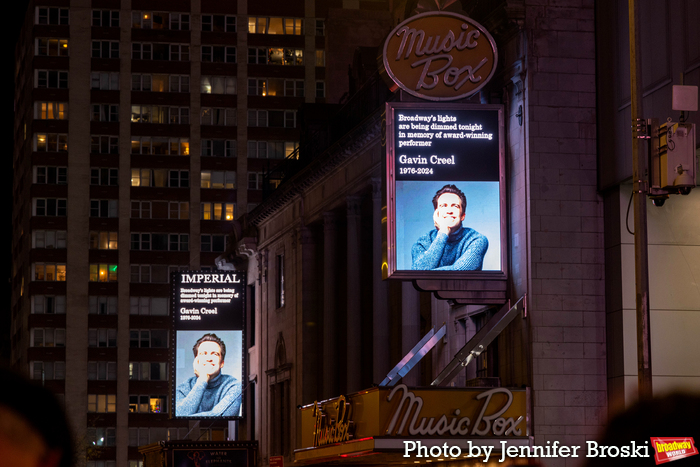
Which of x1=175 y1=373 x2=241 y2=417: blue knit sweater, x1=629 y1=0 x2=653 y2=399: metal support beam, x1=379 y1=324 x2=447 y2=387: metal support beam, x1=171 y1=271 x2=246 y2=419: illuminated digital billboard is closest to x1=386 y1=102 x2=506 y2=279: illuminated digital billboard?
x1=379 y1=324 x2=447 y2=387: metal support beam

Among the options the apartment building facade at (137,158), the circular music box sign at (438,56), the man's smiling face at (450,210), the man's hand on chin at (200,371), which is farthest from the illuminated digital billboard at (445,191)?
the apartment building facade at (137,158)

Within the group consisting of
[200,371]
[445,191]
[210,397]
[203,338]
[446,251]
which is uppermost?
[445,191]

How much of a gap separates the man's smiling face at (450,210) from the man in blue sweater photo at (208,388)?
30.4 m

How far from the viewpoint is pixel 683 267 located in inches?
1025

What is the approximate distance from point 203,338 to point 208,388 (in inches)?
101

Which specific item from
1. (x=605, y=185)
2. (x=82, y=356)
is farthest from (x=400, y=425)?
(x=82, y=356)

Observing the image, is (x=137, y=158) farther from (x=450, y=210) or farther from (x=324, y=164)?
(x=450, y=210)

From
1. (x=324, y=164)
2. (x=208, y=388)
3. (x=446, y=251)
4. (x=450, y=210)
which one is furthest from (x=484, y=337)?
(x=208, y=388)

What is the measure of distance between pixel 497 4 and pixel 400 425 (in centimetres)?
1056

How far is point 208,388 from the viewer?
2227 inches

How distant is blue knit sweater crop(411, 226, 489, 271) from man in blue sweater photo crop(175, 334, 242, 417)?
Answer: 29.8 meters

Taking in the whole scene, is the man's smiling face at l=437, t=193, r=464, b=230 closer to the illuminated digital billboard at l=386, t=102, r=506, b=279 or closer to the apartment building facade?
the illuminated digital billboard at l=386, t=102, r=506, b=279

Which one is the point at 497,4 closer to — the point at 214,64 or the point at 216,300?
the point at 216,300

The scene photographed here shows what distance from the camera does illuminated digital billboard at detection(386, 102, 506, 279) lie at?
27.5m
